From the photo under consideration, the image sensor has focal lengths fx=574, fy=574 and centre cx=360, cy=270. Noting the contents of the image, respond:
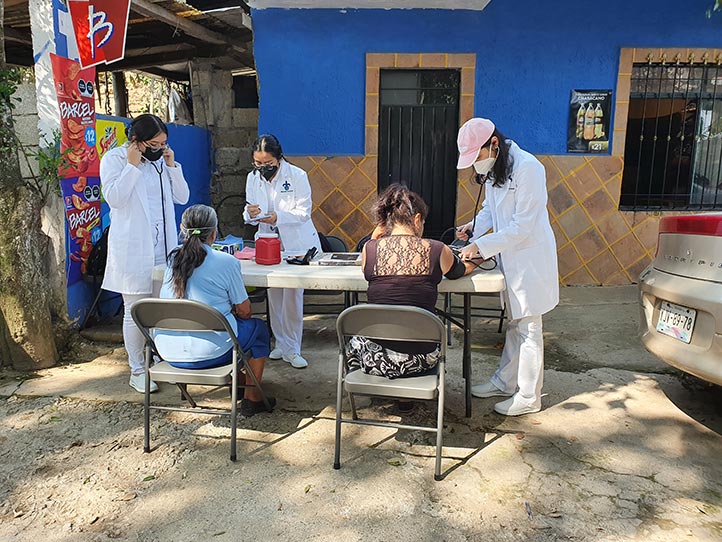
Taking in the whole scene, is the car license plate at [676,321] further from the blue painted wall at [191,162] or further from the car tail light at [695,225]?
the blue painted wall at [191,162]

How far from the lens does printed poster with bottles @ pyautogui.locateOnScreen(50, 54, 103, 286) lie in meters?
4.29

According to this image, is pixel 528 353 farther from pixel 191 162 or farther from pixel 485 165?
pixel 191 162

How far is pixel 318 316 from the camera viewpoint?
557cm

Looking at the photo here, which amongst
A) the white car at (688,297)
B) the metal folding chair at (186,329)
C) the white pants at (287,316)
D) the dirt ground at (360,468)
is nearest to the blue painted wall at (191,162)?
the dirt ground at (360,468)

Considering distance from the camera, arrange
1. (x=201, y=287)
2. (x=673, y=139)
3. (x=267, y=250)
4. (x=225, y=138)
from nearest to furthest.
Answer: (x=201, y=287) → (x=267, y=250) → (x=673, y=139) → (x=225, y=138)

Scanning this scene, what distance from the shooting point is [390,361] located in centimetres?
279

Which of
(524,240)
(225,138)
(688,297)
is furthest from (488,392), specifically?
(225,138)

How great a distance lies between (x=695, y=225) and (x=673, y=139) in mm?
4185

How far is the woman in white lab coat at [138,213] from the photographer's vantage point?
3479mm

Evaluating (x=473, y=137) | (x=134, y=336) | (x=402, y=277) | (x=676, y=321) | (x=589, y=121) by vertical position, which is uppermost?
(x=589, y=121)

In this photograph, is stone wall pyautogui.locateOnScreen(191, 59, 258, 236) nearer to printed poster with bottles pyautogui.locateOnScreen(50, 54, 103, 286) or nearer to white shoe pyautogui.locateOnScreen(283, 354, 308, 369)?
printed poster with bottles pyautogui.locateOnScreen(50, 54, 103, 286)

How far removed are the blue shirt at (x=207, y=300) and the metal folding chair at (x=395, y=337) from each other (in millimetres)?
650

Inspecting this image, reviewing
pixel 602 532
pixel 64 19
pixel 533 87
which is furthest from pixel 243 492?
pixel 533 87

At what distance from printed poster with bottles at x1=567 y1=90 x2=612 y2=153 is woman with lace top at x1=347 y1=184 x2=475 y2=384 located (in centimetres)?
411
